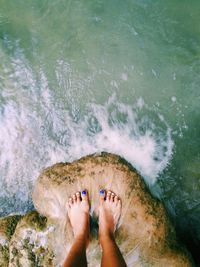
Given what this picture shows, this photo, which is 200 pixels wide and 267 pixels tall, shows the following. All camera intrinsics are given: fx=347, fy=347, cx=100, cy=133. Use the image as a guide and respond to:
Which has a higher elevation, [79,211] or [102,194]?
[102,194]

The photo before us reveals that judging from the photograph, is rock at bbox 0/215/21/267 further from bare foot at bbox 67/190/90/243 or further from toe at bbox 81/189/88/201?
toe at bbox 81/189/88/201

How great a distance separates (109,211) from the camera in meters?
3.78

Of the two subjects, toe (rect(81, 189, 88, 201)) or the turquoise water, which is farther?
the turquoise water

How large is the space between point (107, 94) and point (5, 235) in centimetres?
207

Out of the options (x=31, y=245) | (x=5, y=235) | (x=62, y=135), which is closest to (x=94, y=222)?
(x=31, y=245)

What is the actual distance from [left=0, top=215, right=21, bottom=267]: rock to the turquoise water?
32cm

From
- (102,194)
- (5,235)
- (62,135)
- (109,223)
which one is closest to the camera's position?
(109,223)

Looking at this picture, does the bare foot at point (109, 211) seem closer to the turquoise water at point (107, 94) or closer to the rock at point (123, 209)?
the rock at point (123, 209)

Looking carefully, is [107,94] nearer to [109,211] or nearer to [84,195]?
[84,195]

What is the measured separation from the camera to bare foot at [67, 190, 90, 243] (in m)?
3.69

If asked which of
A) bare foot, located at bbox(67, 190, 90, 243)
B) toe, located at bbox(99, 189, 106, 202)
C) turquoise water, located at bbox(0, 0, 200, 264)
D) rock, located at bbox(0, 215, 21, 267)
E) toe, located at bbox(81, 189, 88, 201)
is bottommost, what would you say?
rock, located at bbox(0, 215, 21, 267)

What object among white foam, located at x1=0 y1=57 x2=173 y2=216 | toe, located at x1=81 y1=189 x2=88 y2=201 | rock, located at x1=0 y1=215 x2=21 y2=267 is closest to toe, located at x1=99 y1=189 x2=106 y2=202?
toe, located at x1=81 y1=189 x2=88 y2=201

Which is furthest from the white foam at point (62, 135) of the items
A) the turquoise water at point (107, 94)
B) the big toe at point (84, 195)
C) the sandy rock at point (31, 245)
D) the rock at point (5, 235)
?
the sandy rock at point (31, 245)

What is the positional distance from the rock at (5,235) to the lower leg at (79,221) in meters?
0.71
